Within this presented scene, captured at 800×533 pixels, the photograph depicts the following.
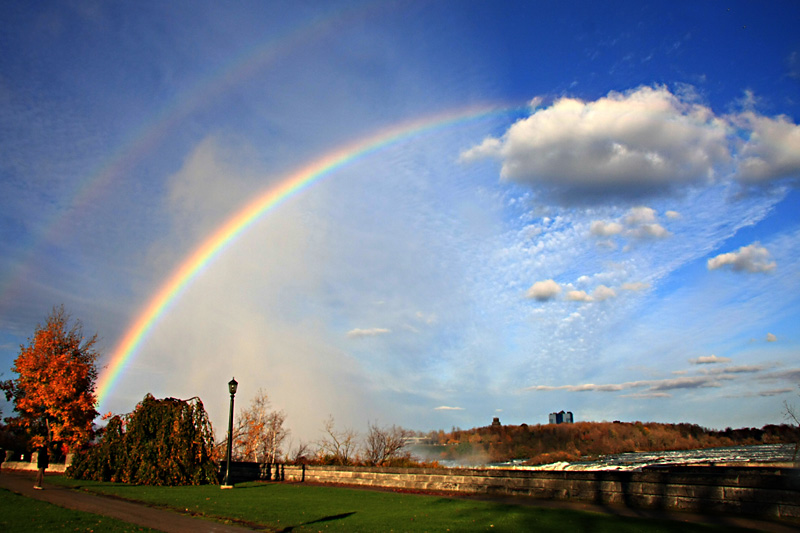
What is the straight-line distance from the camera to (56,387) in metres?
23.2

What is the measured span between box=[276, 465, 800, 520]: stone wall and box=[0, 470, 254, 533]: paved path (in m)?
9.10

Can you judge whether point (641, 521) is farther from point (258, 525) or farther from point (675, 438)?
point (675, 438)

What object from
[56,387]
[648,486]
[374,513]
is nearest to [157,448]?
[56,387]

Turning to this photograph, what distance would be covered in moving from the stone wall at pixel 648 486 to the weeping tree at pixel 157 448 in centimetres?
1175

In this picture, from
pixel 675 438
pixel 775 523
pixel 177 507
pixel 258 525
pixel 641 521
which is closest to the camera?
pixel 775 523

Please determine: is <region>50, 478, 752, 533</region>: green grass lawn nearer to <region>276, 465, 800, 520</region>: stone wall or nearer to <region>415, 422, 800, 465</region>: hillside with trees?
<region>276, 465, 800, 520</region>: stone wall

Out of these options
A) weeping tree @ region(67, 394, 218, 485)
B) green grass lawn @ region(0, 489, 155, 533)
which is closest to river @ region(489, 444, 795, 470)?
green grass lawn @ region(0, 489, 155, 533)

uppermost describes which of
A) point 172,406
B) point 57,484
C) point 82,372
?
point 82,372

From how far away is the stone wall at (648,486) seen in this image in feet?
36.4

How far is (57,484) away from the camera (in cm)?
2503

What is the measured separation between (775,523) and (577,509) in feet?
14.4

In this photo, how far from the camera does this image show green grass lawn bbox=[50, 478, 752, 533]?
11.1 meters

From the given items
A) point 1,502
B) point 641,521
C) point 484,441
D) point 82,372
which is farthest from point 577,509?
point 484,441

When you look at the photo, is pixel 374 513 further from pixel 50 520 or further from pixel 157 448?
pixel 157 448
